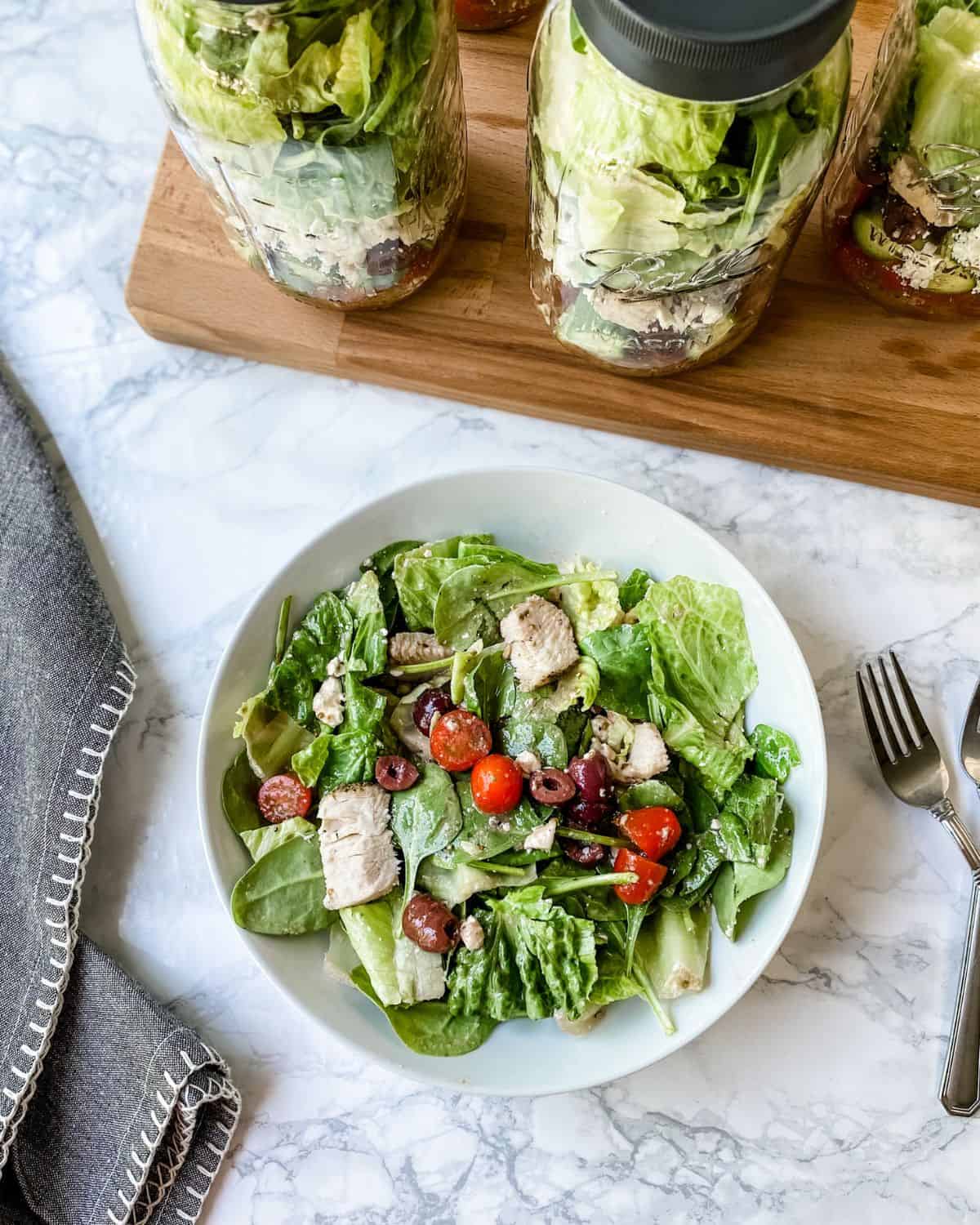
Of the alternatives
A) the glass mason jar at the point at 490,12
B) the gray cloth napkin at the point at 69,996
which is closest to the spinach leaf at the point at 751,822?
the gray cloth napkin at the point at 69,996

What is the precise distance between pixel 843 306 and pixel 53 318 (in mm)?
979

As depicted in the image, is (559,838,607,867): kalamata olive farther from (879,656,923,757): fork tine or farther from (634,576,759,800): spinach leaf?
(879,656,923,757): fork tine

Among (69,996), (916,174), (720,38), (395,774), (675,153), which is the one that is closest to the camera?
(720,38)

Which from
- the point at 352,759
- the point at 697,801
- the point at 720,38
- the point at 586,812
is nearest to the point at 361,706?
the point at 352,759

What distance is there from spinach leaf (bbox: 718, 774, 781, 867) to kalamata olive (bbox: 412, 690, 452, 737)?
0.31 m

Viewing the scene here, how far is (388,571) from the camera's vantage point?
127 cm

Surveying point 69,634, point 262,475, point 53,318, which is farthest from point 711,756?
point 53,318

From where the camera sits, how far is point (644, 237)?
1.00 meters

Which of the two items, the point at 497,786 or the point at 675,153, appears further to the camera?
the point at 497,786

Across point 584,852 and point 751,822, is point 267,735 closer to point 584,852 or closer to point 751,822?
point 584,852

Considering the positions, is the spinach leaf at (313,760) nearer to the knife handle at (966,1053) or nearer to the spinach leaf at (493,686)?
the spinach leaf at (493,686)

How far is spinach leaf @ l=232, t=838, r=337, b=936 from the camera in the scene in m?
1.17

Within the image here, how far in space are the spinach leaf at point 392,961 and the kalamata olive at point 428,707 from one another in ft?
0.62

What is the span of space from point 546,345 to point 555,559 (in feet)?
0.81
